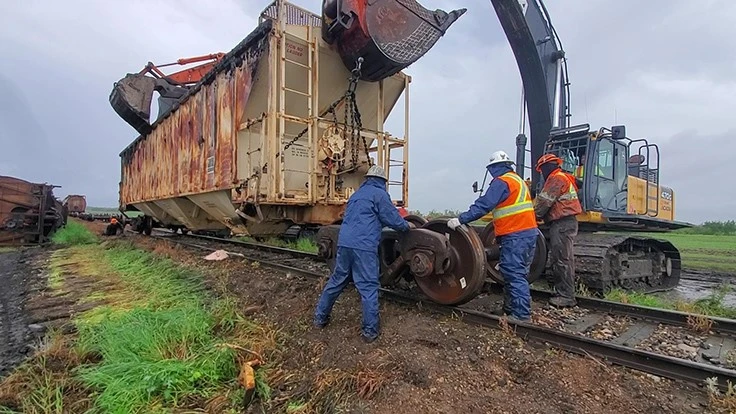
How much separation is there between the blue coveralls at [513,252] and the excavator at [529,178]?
19 centimetres

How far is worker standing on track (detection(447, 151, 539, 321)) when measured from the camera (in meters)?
3.78

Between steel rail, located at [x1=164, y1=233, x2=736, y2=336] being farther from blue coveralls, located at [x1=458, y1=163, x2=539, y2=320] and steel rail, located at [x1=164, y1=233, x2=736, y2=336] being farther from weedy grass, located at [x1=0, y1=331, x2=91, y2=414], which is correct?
weedy grass, located at [x1=0, y1=331, x2=91, y2=414]

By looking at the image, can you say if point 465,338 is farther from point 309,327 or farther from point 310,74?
point 310,74

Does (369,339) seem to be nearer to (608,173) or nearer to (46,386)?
(46,386)

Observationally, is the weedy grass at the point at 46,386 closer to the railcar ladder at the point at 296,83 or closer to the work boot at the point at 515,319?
the work boot at the point at 515,319

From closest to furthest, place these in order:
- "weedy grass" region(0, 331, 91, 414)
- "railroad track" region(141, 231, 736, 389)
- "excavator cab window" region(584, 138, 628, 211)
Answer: "weedy grass" region(0, 331, 91, 414), "railroad track" region(141, 231, 736, 389), "excavator cab window" region(584, 138, 628, 211)

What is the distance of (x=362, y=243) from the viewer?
3.59 m

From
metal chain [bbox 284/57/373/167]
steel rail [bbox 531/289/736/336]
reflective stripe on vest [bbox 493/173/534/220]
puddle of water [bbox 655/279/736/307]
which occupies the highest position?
metal chain [bbox 284/57/373/167]

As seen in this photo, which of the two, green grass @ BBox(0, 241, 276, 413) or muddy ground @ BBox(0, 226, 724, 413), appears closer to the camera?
muddy ground @ BBox(0, 226, 724, 413)

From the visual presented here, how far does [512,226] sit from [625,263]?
12.2ft

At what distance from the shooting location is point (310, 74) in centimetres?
604

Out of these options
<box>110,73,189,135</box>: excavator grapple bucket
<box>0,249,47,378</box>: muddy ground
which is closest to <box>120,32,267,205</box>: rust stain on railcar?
<box>110,73,189,135</box>: excavator grapple bucket

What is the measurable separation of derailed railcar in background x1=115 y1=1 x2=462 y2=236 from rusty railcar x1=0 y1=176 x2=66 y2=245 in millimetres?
6991

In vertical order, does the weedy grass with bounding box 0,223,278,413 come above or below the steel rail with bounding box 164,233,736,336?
below
